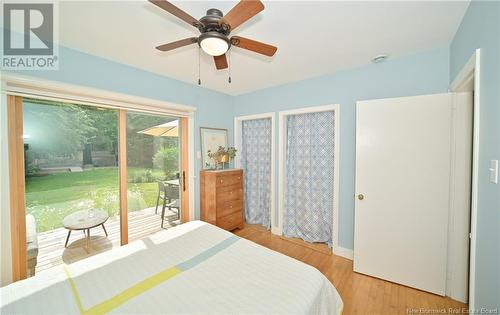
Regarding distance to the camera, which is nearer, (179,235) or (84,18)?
(84,18)

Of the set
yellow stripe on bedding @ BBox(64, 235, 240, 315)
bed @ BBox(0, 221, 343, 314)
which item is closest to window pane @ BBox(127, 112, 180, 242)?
bed @ BBox(0, 221, 343, 314)

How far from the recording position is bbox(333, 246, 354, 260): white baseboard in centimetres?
248

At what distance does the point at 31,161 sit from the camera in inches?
72.9

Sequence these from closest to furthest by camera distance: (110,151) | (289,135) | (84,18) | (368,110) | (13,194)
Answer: (84,18), (13,194), (368,110), (110,151), (289,135)

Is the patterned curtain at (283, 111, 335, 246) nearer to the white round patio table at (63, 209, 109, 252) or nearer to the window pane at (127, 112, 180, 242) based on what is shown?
the window pane at (127, 112, 180, 242)

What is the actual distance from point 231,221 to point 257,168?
1066mm

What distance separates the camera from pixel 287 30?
1.68m

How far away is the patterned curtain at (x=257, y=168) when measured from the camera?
137 inches

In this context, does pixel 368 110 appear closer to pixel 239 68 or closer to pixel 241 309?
pixel 239 68

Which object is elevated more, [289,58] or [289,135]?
[289,58]

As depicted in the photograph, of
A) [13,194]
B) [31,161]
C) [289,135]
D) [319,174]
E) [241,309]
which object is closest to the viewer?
[241,309]

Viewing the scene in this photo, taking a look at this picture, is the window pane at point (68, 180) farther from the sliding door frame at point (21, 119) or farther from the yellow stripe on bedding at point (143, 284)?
the yellow stripe on bedding at point (143, 284)

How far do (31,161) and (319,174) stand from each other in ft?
Result: 11.1

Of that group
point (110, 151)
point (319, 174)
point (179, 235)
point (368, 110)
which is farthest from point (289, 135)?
point (110, 151)
